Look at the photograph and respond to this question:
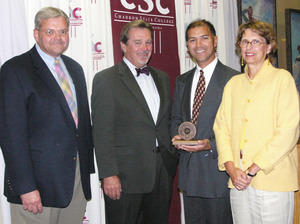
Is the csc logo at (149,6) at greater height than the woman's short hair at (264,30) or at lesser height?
greater

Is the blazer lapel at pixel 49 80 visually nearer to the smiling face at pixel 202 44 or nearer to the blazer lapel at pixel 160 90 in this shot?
the blazer lapel at pixel 160 90

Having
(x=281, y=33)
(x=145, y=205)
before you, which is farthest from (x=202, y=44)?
(x=281, y=33)

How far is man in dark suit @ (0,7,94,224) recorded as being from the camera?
2174mm

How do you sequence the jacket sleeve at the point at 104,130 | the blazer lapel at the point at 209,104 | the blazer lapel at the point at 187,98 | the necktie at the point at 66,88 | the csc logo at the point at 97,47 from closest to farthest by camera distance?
the necktie at the point at 66,88
the jacket sleeve at the point at 104,130
the blazer lapel at the point at 209,104
the blazer lapel at the point at 187,98
the csc logo at the point at 97,47

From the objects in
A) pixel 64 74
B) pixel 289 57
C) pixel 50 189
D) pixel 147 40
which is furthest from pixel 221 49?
pixel 50 189

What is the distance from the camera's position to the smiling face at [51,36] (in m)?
2.38

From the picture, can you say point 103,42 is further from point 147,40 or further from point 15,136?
point 15,136

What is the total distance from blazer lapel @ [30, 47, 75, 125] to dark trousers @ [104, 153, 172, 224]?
0.86 metres

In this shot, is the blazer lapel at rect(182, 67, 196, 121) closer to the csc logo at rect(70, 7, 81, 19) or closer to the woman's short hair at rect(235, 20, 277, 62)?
the woman's short hair at rect(235, 20, 277, 62)

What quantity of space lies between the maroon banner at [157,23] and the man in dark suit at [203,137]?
2.92ft

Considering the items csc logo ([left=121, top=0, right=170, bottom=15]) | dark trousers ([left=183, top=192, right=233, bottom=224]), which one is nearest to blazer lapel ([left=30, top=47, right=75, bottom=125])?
dark trousers ([left=183, top=192, right=233, bottom=224])

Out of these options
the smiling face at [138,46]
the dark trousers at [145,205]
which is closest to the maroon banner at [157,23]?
the smiling face at [138,46]

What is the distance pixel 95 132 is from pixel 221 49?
2.46 metres

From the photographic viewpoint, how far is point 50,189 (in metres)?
2.32
